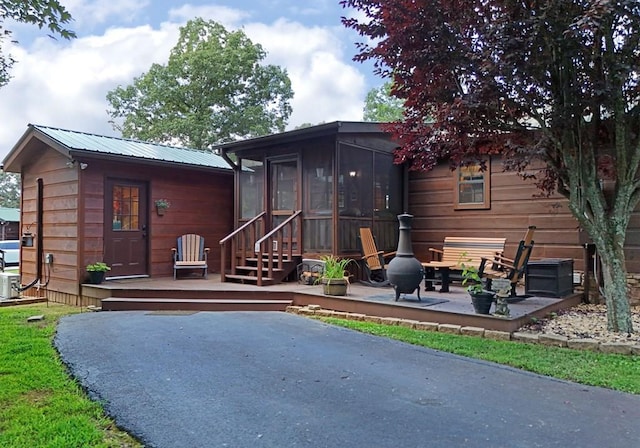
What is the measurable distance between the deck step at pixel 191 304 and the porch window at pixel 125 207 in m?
1.93

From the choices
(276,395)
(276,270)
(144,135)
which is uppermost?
(144,135)

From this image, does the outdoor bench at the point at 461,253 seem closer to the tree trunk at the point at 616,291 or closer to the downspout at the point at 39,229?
the tree trunk at the point at 616,291

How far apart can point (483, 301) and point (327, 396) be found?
101 inches

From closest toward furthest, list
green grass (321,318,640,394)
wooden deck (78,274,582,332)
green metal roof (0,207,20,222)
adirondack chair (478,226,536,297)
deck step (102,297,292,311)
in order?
green grass (321,318,640,394), wooden deck (78,274,582,332), adirondack chair (478,226,536,297), deck step (102,297,292,311), green metal roof (0,207,20,222)

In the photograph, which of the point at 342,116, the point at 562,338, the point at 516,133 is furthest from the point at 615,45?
the point at 342,116

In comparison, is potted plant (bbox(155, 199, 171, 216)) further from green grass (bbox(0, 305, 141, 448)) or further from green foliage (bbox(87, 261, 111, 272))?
green grass (bbox(0, 305, 141, 448))

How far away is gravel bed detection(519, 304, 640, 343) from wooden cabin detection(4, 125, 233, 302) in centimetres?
682

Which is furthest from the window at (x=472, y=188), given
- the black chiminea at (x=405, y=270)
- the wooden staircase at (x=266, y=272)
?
the wooden staircase at (x=266, y=272)

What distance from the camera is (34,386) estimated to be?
3.30 m

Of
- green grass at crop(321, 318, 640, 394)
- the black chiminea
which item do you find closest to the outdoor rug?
the black chiminea

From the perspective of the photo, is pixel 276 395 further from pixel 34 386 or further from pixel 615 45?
pixel 615 45

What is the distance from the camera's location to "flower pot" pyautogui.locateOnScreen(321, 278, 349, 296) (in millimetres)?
6312

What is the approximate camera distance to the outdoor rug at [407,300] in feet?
18.6

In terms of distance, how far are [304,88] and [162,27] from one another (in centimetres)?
819
